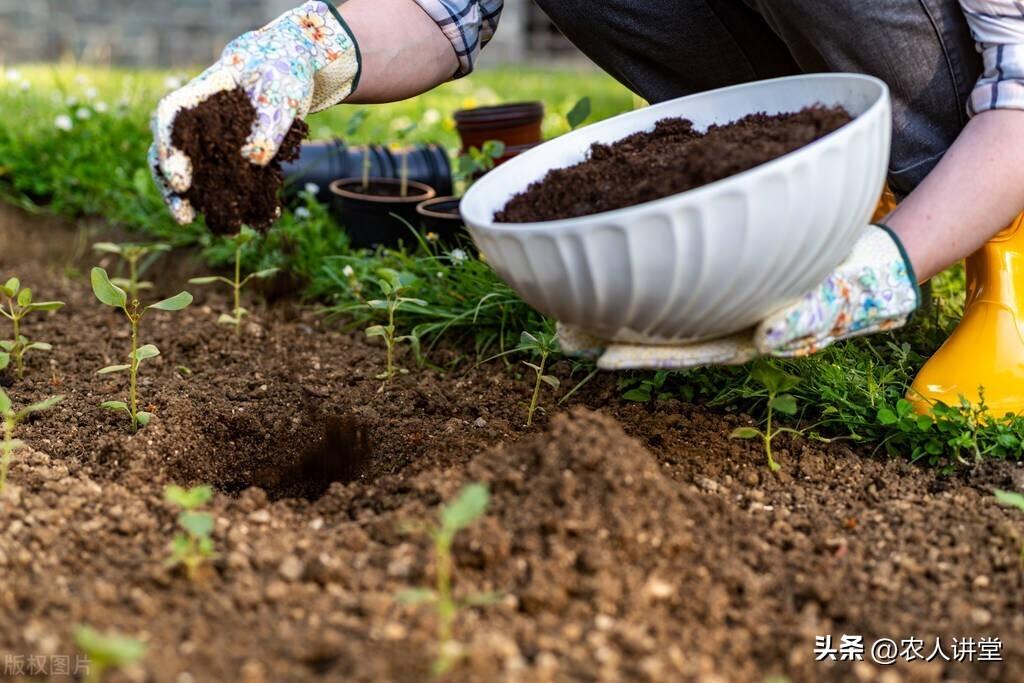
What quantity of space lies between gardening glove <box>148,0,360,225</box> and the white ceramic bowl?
0.35 m

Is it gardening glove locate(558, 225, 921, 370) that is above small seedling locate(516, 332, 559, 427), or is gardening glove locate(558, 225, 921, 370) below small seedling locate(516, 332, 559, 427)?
above

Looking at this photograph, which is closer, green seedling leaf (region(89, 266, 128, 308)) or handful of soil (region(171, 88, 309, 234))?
handful of soil (region(171, 88, 309, 234))

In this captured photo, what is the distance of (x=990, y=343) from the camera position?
1845 millimetres

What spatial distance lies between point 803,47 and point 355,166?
1.44 meters

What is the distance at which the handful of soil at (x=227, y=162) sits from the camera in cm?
150

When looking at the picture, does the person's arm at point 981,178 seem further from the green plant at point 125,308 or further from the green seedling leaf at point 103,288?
the green seedling leaf at point 103,288

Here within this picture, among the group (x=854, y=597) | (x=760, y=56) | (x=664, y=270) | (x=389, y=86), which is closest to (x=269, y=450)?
(x=389, y=86)

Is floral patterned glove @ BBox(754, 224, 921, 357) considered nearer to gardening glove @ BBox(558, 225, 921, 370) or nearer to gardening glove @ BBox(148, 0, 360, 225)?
gardening glove @ BBox(558, 225, 921, 370)

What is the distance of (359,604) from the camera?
117 cm

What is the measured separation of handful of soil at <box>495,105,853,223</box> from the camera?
4.38 feet

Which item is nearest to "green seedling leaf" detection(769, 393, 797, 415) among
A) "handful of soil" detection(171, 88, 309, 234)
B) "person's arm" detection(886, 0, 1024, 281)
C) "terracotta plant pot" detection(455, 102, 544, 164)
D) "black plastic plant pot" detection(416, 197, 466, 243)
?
"person's arm" detection(886, 0, 1024, 281)

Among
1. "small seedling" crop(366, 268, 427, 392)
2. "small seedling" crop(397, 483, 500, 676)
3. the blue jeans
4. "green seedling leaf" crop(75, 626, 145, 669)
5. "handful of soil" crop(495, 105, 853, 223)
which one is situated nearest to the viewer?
"green seedling leaf" crop(75, 626, 145, 669)

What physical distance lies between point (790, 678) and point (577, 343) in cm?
56

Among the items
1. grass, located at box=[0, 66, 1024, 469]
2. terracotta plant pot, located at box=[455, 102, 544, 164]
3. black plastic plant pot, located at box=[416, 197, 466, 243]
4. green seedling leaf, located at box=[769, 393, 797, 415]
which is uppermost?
green seedling leaf, located at box=[769, 393, 797, 415]
